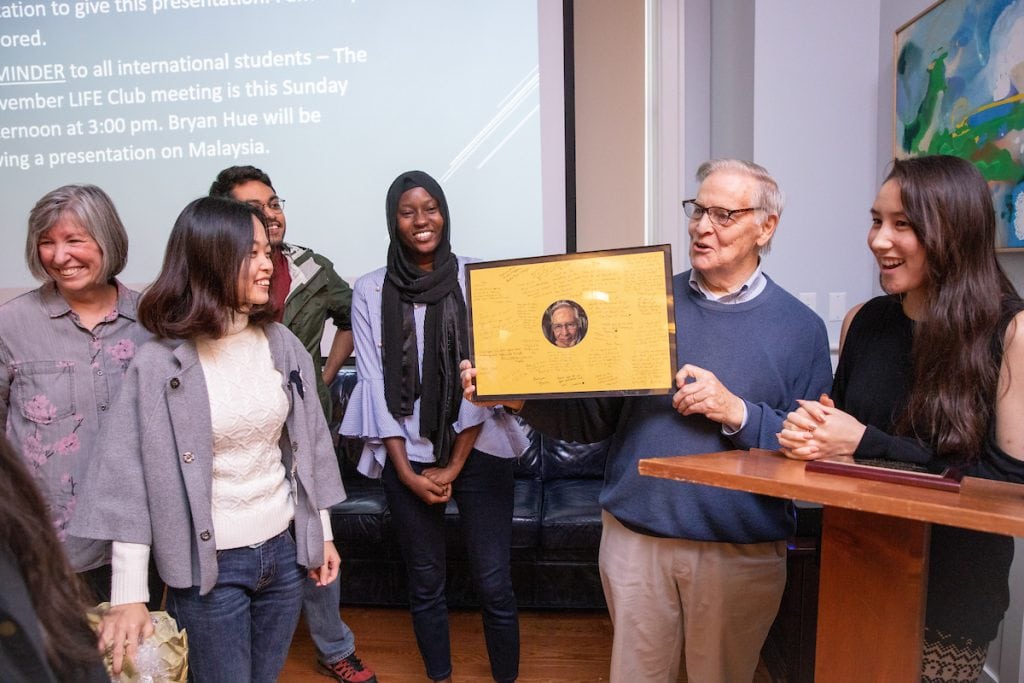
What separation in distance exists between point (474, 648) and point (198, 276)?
6.12 feet

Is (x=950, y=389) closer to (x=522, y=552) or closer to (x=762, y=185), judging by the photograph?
(x=762, y=185)

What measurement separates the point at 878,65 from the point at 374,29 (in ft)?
7.07

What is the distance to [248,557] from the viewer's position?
4.30 feet

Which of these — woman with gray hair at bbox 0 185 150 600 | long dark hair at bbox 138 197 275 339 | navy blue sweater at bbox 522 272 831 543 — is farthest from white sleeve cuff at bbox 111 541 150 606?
navy blue sweater at bbox 522 272 831 543

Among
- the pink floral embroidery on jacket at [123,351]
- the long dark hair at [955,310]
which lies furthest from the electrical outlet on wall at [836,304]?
the pink floral embroidery on jacket at [123,351]

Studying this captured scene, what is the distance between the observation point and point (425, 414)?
6.05 ft

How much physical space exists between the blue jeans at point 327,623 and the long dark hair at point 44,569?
174 cm

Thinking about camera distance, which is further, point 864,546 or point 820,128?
point 820,128

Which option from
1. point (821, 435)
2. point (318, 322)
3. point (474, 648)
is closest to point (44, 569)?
point (821, 435)

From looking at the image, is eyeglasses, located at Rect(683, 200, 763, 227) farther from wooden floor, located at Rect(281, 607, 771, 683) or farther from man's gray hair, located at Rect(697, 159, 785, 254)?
wooden floor, located at Rect(281, 607, 771, 683)

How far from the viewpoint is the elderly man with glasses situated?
52.4 inches

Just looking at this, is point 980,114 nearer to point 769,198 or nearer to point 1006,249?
point 1006,249

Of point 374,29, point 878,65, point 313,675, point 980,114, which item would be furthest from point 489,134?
point 313,675

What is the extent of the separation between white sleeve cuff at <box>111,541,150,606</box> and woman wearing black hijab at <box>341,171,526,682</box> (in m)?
0.74
